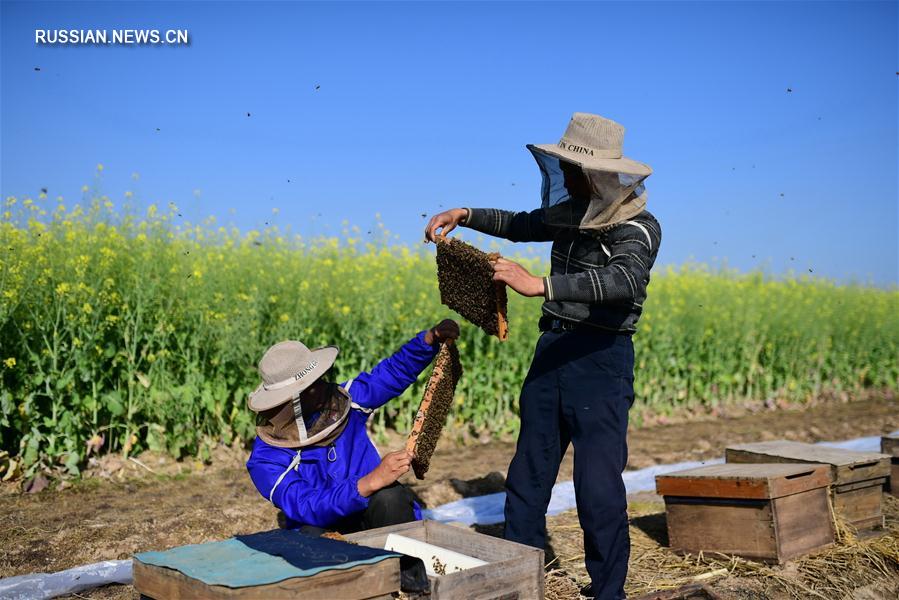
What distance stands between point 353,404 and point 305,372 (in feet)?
1.91

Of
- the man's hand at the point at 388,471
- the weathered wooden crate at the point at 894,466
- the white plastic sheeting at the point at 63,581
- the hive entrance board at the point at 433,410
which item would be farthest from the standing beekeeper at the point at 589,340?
the weathered wooden crate at the point at 894,466

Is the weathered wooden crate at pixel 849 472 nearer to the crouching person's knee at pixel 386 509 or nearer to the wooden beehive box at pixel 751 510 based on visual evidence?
the wooden beehive box at pixel 751 510

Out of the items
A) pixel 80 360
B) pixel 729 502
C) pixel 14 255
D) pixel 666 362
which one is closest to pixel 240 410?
pixel 80 360

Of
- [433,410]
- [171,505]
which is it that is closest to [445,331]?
[433,410]

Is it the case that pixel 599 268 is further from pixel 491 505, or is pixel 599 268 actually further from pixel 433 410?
pixel 491 505

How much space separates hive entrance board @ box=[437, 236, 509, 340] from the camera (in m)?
4.26

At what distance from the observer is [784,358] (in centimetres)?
1678

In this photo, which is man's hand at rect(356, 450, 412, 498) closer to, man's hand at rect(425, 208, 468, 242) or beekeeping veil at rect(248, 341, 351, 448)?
beekeeping veil at rect(248, 341, 351, 448)

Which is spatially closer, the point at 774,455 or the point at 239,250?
the point at 774,455

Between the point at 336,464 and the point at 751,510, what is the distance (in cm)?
287

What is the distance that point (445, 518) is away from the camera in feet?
23.4

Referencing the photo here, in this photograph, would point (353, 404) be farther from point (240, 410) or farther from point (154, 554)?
point (240, 410)

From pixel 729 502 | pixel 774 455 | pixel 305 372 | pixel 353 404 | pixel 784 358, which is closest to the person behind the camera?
pixel 305 372

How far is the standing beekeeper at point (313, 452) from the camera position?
4.23m
